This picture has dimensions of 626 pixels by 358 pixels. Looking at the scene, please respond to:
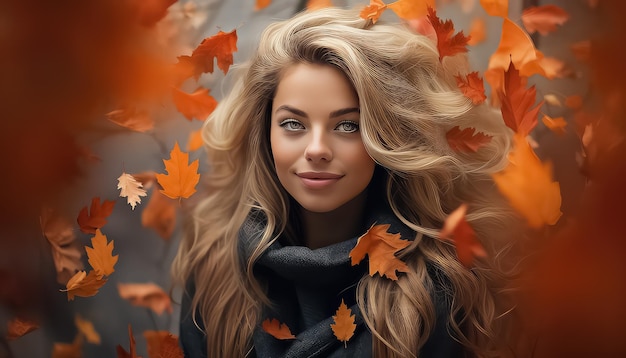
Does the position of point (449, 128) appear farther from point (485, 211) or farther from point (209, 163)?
point (209, 163)

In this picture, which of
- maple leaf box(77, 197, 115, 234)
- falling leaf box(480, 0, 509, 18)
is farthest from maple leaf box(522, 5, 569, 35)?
maple leaf box(77, 197, 115, 234)

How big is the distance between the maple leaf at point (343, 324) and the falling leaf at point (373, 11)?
484 mm

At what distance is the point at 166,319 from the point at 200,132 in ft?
1.40

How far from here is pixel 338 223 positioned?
1.29 m

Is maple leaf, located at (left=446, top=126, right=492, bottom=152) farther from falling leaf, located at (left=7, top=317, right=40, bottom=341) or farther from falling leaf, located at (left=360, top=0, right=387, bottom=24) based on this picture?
falling leaf, located at (left=7, top=317, right=40, bottom=341)

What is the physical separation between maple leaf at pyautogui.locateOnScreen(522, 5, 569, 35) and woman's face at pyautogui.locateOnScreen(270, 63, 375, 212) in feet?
1.23

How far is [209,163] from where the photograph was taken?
1421mm

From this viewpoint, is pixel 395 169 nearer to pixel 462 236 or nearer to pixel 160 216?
pixel 462 236

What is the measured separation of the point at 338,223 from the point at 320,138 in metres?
0.20

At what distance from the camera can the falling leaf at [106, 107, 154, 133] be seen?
4.67 feet

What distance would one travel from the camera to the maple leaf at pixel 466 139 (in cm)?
121

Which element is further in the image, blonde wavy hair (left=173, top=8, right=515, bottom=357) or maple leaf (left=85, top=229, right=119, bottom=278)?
maple leaf (left=85, top=229, right=119, bottom=278)

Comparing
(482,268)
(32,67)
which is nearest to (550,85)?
(482,268)

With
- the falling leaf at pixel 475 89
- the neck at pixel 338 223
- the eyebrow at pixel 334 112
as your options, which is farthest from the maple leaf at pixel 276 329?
the falling leaf at pixel 475 89
